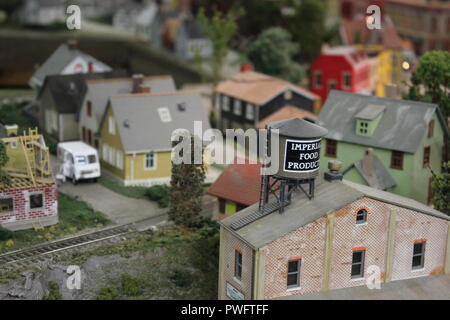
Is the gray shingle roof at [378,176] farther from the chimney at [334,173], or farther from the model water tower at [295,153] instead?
the model water tower at [295,153]

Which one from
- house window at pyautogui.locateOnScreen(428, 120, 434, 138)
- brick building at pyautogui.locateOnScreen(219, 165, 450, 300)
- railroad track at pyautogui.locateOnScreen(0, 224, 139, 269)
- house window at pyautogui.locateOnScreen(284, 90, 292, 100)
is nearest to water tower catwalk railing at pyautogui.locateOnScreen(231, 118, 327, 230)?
brick building at pyautogui.locateOnScreen(219, 165, 450, 300)

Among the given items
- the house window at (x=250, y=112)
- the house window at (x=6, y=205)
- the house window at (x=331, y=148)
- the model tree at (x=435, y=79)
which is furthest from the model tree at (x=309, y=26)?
the house window at (x=6, y=205)

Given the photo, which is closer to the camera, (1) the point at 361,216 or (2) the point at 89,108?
(1) the point at 361,216

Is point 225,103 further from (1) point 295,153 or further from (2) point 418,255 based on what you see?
(1) point 295,153

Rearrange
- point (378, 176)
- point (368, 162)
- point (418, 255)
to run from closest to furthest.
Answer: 1. point (418, 255)
2. point (368, 162)
3. point (378, 176)

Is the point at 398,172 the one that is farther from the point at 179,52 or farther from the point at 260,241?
the point at 179,52

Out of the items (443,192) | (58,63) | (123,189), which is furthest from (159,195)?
(58,63)

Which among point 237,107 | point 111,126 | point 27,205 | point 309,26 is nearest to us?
point 27,205
